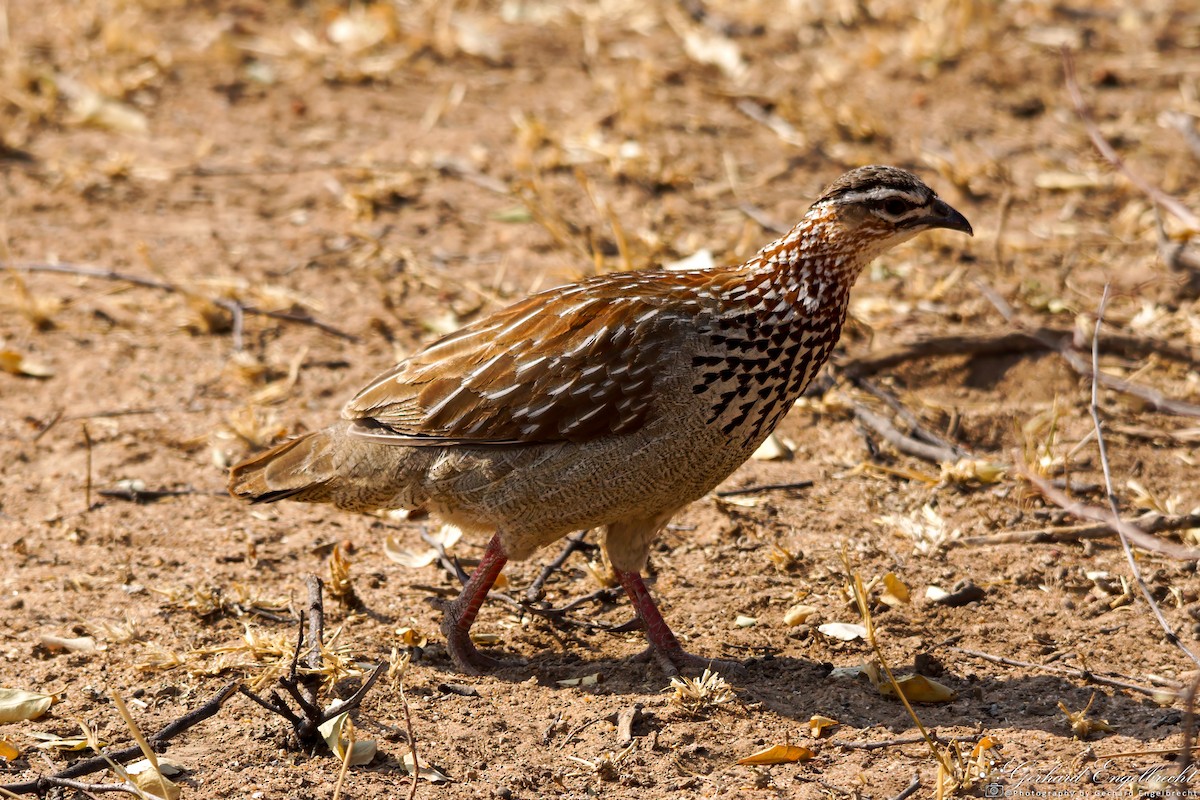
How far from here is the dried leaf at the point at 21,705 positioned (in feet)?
15.1

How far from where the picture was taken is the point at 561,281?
7617mm

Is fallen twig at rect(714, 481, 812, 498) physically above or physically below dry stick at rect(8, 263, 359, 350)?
above

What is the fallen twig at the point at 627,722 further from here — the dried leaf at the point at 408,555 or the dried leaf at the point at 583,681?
the dried leaf at the point at 408,555

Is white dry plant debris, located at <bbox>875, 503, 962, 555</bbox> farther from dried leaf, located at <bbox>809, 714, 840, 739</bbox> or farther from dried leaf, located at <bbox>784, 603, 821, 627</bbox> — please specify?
dried leaf, located at <bbox>809, 714, 840, 739</bbox>

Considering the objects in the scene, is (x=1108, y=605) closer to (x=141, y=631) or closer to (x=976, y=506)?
(x=976, y=506)

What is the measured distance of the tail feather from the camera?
5.18m

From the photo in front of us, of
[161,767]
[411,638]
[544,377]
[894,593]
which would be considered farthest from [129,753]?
[894,593]

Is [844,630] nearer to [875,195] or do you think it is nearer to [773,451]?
[773,451]

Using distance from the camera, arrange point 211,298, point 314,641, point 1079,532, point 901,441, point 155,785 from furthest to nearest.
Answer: point 211,298 < point 901,441 < point 1079,532 < point 314,641 < point 155,785

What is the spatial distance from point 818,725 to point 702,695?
404 millimetres

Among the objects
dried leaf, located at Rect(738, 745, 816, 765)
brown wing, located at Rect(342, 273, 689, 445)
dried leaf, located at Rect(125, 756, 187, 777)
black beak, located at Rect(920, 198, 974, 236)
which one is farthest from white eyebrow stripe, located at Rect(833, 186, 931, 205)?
dried leaf, located at Rect(125, 756, 187, 777)

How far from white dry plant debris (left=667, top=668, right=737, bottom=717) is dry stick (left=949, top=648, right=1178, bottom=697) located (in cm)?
97

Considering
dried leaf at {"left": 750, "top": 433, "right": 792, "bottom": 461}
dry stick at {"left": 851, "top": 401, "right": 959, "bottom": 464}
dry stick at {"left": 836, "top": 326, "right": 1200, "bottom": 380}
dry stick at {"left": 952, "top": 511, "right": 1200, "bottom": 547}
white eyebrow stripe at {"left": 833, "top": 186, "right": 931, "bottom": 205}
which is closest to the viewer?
white eyebrow stripe at {"left": 833, "top": 186, "right": 931, "bottom": 205}

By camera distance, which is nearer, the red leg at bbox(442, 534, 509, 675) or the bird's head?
the bird's head
